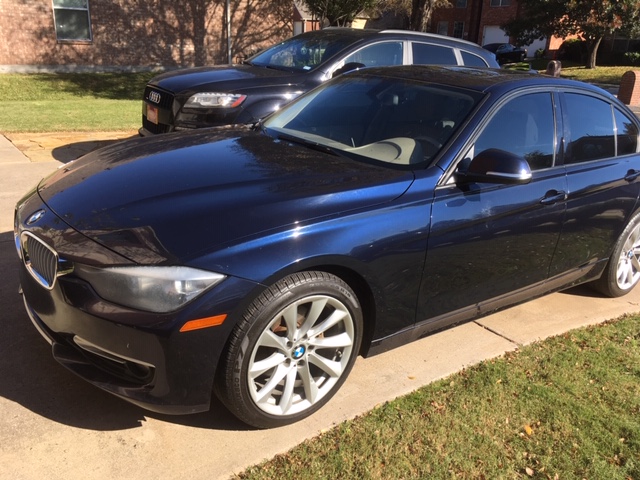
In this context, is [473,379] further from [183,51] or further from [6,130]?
[183,51]

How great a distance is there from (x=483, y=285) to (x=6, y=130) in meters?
8.49

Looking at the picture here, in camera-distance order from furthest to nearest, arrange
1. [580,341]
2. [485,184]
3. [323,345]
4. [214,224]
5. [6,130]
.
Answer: [6,130] → [580,341] → [485,184] → [323,345] → [214,224]

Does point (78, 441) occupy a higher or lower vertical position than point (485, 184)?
lower

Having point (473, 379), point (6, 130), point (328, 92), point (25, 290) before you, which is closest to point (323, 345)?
point (473, 379)

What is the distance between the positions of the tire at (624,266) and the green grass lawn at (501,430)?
103cm

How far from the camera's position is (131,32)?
1858cm

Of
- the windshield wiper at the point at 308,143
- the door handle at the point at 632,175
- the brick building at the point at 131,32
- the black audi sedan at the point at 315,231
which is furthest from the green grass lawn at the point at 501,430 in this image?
the brick building at the point at 131,32

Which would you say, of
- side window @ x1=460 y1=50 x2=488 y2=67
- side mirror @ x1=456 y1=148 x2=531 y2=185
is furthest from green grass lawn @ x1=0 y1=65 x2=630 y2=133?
side mirror @ x1=456 y1=148 x2=531 y2=185

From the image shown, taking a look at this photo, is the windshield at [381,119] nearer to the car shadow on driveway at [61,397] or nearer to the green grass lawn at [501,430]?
the green grass lawn at [501,430]

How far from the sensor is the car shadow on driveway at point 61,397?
9.28ft

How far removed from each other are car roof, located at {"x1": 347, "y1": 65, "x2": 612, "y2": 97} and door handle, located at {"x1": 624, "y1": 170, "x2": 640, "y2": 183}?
66cm

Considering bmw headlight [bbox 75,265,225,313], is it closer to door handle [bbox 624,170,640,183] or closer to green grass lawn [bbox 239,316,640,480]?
green grass lawn [bbox 239,316,640,480]

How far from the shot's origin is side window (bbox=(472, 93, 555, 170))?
A: 3488mm

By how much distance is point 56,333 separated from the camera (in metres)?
2.72
